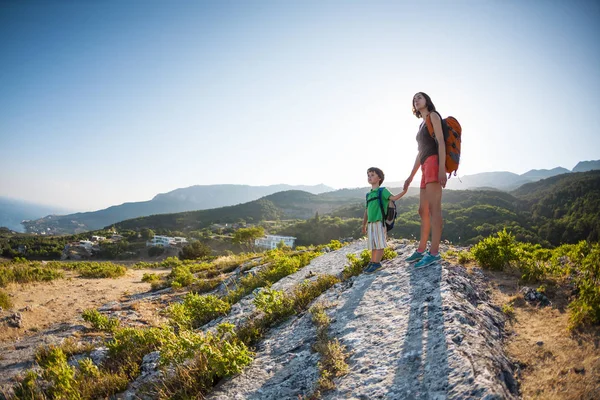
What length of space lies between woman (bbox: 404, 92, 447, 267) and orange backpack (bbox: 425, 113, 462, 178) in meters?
0.11

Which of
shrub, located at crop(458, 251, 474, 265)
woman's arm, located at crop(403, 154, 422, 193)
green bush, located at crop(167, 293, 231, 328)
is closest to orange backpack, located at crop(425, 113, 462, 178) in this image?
woman's arm, located at crop(403, 154, 422, 193)

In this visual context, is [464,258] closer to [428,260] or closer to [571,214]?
[428,260]

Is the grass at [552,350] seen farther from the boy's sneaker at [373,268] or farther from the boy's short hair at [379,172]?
the boy's short hair at [379,172]

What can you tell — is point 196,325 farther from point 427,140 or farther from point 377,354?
point 427,140

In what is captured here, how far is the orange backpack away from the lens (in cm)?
385

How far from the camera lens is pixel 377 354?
271 centimetres

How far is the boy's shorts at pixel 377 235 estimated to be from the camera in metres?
4.96

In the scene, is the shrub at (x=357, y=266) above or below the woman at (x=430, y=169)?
below

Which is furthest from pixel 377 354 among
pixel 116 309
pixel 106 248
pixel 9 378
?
pixel 106 248

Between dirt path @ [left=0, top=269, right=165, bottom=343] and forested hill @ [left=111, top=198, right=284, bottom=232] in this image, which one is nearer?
dirt path @ [left=0, top=269, right=165, bottom=343]

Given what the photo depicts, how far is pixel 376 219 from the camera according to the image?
496 centimetres

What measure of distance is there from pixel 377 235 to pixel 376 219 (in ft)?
1.04

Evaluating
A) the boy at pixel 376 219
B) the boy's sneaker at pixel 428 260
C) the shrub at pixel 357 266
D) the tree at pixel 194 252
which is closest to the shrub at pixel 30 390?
the shrub at pixel 357 266

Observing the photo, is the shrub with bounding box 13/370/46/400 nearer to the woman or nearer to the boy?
the boy
